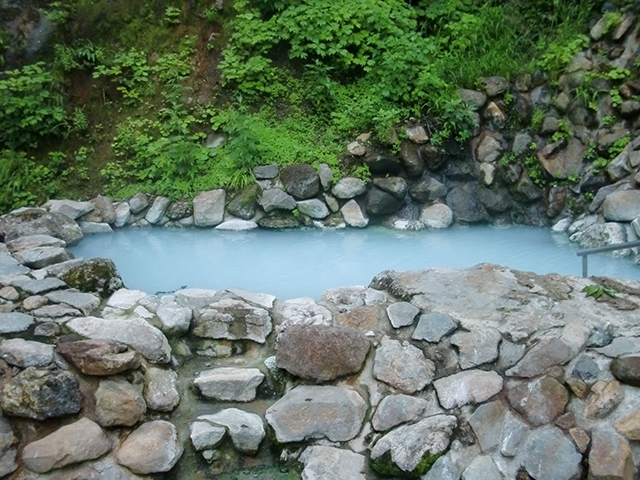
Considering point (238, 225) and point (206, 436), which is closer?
point (206, 436)

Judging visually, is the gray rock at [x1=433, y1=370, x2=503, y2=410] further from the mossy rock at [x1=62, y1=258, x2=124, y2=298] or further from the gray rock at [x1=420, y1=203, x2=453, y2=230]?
the gray rock at [x1=420, y1=203, x2=453, y2=230]

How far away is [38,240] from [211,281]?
1511mm

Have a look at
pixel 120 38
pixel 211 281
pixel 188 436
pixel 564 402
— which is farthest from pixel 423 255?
pixel 120 38

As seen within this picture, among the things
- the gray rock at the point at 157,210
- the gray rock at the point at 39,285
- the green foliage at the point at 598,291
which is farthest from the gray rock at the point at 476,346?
the gray rock at the point at 157,210

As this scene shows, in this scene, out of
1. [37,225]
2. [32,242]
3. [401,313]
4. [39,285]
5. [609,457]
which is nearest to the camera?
[609,457]

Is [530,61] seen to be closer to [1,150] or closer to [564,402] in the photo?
[564,402]

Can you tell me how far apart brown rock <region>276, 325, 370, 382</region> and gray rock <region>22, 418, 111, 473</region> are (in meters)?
1.09

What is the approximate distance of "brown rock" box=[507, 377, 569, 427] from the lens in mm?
3316

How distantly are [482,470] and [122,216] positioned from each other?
4.99m

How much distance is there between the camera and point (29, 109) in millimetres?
7258

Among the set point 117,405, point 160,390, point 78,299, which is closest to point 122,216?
point 78,299

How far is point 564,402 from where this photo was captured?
11.0 ft

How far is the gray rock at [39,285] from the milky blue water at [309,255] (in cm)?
87

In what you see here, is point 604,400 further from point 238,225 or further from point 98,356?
point 238,225
